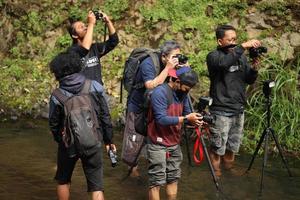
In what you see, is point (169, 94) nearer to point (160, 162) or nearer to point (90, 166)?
point (160, 162)

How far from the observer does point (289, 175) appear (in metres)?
7.61

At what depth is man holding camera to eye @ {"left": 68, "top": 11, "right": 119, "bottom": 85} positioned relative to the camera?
646 centimetres

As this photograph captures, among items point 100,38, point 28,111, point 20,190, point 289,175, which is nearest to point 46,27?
point 100,38

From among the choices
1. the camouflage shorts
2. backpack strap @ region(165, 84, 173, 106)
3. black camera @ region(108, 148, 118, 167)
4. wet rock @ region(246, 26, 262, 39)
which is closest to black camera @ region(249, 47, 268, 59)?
the camouflage shorts

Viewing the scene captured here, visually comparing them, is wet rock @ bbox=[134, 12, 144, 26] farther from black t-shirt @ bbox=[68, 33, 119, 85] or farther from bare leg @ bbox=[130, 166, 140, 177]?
bare leg @ bbox=[130, 166, 140, 177]

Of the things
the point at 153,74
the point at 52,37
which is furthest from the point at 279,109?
the point at 52,37

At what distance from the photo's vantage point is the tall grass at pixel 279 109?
8.76 meters

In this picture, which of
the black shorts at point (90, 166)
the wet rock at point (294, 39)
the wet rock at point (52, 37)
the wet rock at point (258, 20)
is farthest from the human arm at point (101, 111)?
the wet rock at point (52, 37)

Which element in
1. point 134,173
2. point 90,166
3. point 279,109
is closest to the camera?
point 90,166

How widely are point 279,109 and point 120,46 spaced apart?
4117 millimetres

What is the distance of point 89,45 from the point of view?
256 inches

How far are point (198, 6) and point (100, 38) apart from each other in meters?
2.33

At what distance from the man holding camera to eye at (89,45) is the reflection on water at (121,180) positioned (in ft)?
4.95

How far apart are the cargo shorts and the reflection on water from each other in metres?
0.98
